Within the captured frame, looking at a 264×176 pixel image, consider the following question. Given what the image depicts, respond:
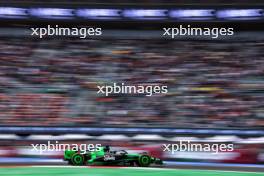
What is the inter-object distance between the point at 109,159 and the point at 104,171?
2.33 feet

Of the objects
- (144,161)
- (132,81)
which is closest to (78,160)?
(144,161)

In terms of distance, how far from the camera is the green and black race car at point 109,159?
44.4 ft

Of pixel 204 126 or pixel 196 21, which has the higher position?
pixel 196 21

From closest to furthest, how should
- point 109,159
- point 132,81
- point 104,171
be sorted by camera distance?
point 104,171, point 109,159, point 132,81

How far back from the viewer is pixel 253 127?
15828 millimetres

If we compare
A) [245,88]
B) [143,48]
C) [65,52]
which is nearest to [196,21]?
[143,48]

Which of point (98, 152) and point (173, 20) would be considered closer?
point (98, 152)

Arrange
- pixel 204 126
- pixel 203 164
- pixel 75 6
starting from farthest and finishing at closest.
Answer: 1. pixel 75 6
2. pixel 204 126
3. pixel 203 164

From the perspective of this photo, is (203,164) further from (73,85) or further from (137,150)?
(73,85)

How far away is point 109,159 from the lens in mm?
13523

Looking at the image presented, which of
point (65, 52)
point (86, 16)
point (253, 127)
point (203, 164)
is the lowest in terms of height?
point (203, 164)

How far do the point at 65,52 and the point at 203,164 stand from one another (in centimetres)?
838

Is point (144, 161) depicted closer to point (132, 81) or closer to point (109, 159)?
point (109, 159)

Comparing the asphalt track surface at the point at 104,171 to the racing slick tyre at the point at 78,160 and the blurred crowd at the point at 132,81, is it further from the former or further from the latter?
the blurred crowd at the point at 132,81
